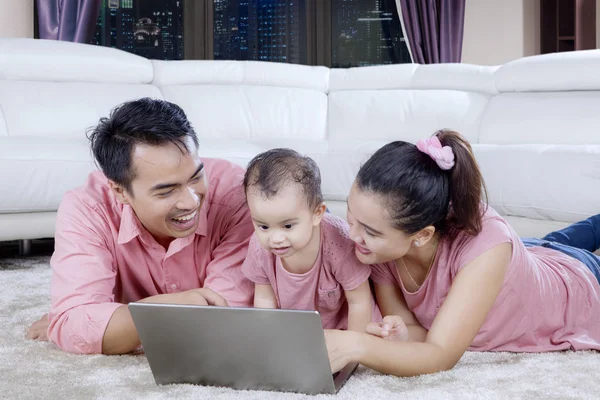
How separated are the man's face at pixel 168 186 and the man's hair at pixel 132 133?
14mm

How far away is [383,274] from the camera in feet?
5.19

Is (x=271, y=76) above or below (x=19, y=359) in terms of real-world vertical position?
above

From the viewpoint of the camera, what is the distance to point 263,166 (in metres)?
1.44

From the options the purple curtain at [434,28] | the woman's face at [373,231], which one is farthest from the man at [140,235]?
the purple curtain at [434,28]

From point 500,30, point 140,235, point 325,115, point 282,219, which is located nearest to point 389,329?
point 282,219

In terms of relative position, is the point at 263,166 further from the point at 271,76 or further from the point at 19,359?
the point at 271,76

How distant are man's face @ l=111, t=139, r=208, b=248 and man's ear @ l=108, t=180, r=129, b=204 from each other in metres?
0.01

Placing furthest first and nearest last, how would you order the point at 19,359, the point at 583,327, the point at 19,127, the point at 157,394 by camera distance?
the point at 19,127, the point at 583,327, the point at 19,359, the point at 157,394

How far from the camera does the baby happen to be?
55.6 inches

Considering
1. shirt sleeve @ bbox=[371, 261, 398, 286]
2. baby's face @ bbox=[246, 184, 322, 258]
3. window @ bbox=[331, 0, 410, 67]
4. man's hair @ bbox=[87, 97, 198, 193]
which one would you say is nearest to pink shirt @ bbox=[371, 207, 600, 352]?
shirt sleeve @ bbox=[371, 261, 398, 286]

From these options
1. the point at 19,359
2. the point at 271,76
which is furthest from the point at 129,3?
the point at 19,359

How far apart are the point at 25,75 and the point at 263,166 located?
244cm

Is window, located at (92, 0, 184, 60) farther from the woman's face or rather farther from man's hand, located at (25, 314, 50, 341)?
the woman's face

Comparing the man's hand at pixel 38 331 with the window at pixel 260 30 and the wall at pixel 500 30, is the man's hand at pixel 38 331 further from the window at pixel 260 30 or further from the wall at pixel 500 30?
the window at pixel 260 30
